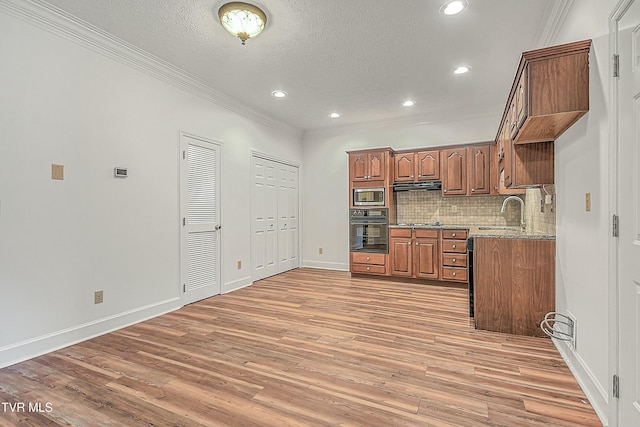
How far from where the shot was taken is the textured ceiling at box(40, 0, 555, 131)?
2.63m

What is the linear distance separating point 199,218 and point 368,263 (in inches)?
112

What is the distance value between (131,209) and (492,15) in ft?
12.7

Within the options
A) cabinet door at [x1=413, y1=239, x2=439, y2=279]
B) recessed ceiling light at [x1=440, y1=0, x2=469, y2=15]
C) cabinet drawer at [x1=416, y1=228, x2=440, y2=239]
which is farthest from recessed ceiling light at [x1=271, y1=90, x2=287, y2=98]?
cabinet door at [x1=413, y1=239, x2=439, y2=279]

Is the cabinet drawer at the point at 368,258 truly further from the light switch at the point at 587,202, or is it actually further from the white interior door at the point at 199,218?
the light switch at the point at 587,202

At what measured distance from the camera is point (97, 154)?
300 centimetres

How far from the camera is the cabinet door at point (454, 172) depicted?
505cm

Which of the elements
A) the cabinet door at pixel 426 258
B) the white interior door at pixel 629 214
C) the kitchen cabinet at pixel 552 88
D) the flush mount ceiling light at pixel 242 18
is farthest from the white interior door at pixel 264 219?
the white interior door at pixel 629 214

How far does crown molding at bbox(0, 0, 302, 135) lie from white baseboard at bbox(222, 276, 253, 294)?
2.59m

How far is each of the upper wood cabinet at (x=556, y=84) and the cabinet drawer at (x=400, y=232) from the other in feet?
9.91

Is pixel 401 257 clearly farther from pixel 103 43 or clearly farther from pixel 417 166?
pixel 103 43

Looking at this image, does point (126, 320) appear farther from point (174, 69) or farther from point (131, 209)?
point (174, 69)

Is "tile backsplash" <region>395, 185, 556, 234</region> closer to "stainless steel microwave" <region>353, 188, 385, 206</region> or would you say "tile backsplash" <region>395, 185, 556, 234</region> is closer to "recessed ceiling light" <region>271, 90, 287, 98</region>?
"stainless steel microwave" <region>353, 188, 385, 206</region>

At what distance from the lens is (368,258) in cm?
547

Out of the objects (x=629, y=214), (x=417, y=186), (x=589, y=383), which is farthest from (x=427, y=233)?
(x=629, y=214)
